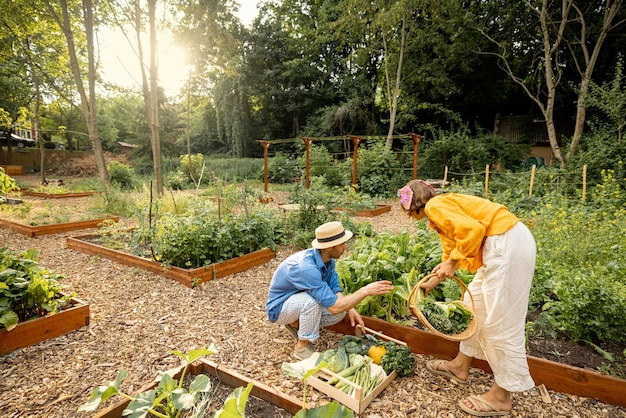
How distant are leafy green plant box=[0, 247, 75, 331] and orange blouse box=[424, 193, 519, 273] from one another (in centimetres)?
301

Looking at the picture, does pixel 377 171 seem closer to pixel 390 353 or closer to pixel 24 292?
pixel 390 353

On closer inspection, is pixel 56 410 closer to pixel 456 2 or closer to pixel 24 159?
pixel 456 2

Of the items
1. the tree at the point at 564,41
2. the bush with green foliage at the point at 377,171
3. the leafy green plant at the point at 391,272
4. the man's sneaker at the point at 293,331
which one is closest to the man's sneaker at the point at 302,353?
the man's sneaker at the point at 293,331

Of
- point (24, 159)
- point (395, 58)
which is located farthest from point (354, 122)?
point (24, 159)

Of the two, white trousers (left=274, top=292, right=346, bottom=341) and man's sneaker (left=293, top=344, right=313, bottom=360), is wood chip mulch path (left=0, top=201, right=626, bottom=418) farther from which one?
white trousers (left=274, top=292, right=346, bottom=341)

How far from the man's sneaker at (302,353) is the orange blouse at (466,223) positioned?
1304mm

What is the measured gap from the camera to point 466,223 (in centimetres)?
184

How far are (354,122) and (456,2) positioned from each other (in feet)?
24.2

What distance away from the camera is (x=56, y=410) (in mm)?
2027

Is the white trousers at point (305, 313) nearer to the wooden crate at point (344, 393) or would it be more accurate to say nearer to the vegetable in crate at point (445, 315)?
the wooden crate at point (344, 393)

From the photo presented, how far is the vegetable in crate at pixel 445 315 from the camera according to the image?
7.25 ft

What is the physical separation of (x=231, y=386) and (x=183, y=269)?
2.13m

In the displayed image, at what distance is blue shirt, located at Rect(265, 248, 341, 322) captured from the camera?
7.94 feet

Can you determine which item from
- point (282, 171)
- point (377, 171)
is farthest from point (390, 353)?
point (282, 171)
